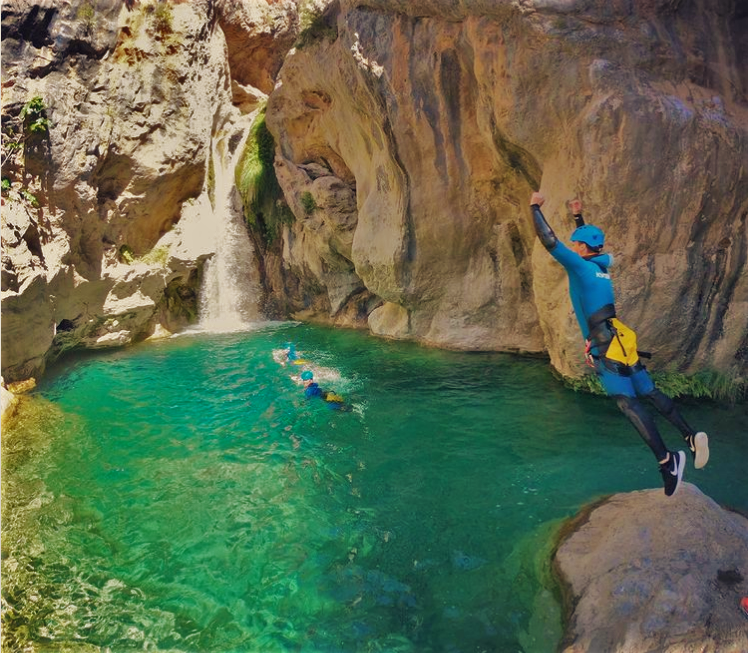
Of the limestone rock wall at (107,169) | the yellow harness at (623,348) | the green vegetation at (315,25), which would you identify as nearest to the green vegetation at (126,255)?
the limestone rock wall at (107,169)

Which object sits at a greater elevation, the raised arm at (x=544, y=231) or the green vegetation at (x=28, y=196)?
the green vegetation at (x=28, y=196)

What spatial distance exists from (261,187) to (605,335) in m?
13.9

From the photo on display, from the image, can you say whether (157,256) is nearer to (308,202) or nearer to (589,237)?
(308,202)

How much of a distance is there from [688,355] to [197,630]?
23.2 ft

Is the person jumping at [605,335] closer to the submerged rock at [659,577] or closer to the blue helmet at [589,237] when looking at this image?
the blue helmet at [589,237]

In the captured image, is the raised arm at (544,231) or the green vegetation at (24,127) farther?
the green vegetation at (24,127)

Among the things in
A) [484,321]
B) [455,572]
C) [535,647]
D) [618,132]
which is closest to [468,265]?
[484,321]

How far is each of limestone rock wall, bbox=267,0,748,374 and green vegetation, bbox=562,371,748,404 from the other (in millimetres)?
170

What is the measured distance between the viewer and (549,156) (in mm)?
7973

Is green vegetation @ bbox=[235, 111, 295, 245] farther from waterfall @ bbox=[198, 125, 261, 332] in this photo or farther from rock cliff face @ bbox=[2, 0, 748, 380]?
rock cliff face @ bbox=[2, 0, 748, 380]

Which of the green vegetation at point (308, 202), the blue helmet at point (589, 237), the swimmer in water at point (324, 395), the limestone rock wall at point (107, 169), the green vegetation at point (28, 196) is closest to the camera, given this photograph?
the blue helmet at point (589, 237)

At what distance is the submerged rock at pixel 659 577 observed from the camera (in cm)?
314

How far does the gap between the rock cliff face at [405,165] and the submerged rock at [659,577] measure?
12.5ft

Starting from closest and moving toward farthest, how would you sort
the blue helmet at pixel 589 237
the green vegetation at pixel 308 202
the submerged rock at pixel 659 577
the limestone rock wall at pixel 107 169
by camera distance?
the submerged rock at pixel 659 577
the blue helmet at pixel 589 237
the limestone rock wall at pixel 107 169
the green vegetation at pixel 308 202
